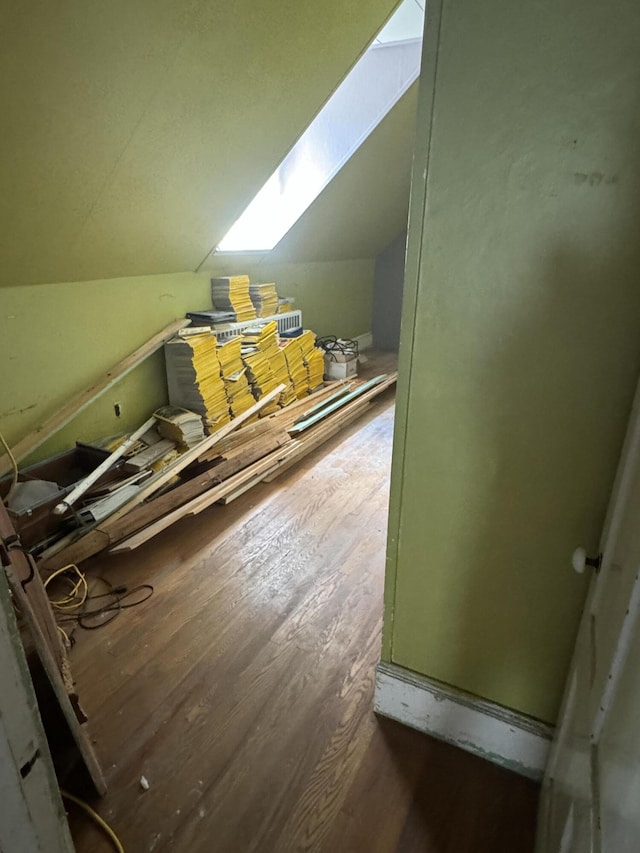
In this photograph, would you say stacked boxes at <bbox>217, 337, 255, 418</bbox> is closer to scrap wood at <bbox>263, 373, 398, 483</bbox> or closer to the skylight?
scrap wood at <bbox>263, 373, 398, 483</bbox>

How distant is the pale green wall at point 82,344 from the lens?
2361mm

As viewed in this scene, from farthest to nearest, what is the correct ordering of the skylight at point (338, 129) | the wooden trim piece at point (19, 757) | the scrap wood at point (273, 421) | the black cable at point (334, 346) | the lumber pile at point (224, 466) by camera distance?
the black cable at point (334, 346) → the scrap wood at point (273, 421) → the skylight at point (338, 129) → the lumber pile at point (224, 466) → the wooden trim piece at point (19, 757)

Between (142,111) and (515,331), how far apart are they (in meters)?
1.76

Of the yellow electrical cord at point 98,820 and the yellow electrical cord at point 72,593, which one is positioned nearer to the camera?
the yellow electrical cord at point 98,820

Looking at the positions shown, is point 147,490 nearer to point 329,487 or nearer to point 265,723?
point 329,487

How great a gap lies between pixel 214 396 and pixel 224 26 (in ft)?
6.63

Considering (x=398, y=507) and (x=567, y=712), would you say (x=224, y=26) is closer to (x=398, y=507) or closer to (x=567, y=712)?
(x=398, y=507)

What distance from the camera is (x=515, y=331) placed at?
1034mm

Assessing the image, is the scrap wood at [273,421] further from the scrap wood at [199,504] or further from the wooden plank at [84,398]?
the wooden plank at [84,398]

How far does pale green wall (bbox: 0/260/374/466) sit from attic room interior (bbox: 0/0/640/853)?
0.7 inches

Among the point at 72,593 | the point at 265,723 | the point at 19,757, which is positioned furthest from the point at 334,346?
the point at 19,757

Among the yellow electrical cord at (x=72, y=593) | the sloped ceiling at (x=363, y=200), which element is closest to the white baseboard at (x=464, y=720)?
the yellow electrical cord at (x=72, y=593)

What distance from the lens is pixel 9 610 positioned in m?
0.68

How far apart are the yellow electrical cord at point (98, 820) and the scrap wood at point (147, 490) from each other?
102 cm
